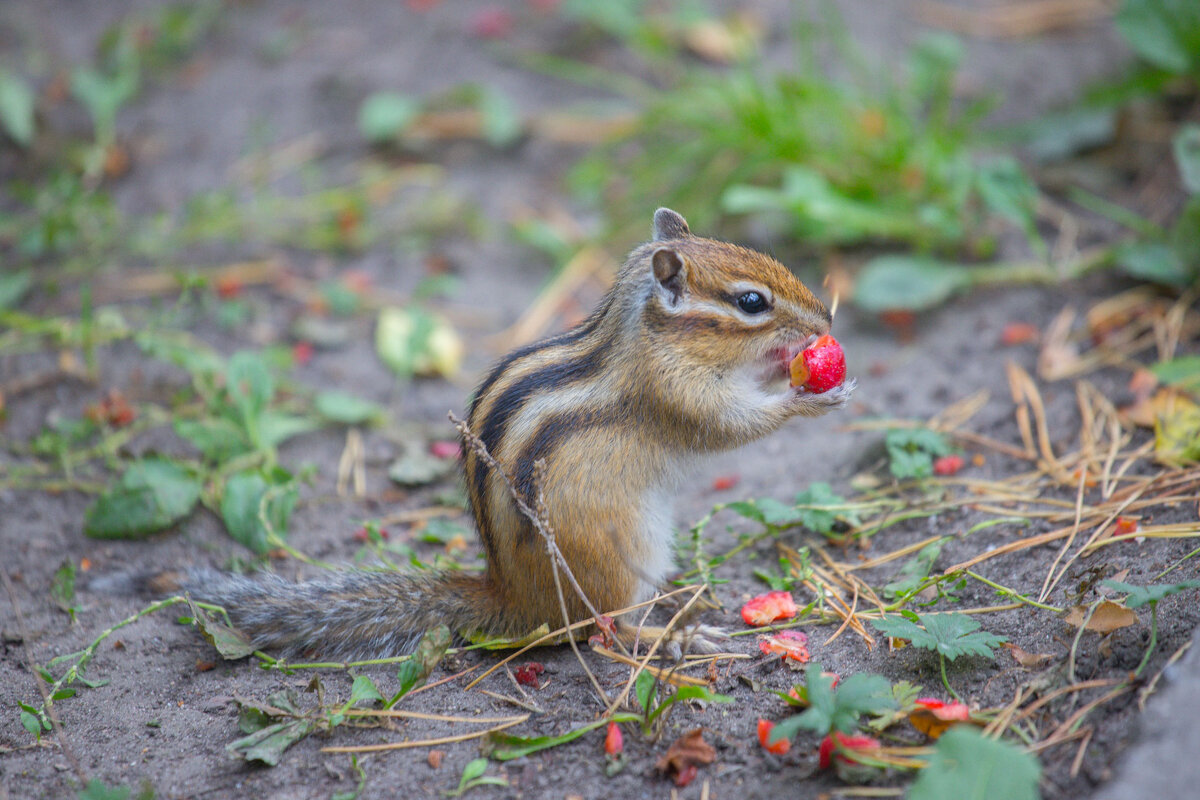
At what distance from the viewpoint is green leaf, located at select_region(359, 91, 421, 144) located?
18.7 feet

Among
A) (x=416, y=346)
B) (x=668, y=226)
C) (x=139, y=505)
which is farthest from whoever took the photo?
(x=416, y=346)

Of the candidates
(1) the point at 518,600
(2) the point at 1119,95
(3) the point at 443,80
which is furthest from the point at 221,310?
(2) the point at 1119,95

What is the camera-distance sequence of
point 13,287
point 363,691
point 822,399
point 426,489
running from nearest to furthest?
point 363,691
point 822,399
point 426,489
point 13,287

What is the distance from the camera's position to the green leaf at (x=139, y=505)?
10.7 feet

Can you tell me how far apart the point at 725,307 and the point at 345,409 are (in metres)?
1.88

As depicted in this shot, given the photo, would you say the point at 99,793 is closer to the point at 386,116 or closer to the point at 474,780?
the point at 474,780

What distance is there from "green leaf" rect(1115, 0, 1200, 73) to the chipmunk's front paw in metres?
2.82

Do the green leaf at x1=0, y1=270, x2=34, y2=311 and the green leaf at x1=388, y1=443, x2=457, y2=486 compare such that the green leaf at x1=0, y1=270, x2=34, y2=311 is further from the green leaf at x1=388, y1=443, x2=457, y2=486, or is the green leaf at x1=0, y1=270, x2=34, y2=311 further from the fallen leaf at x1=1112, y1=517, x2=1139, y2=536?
the fallen leaf at x1=1112, y1=517, x2=1139, y2=536

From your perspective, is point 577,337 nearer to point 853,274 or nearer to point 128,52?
point 853,274

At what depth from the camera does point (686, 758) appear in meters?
2.13

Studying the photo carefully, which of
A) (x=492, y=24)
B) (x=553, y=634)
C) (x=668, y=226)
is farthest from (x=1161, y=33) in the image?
(x=553, y=634)

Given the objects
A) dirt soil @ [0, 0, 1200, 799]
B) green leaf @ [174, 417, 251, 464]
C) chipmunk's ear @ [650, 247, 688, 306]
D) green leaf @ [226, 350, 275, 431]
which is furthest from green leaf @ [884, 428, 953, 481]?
green leaf @ [174, 417, 251, 464]

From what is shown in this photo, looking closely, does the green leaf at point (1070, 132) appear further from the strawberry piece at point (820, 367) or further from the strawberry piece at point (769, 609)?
the strawberry piece at point (769, 609)

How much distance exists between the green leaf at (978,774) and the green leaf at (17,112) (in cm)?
586
